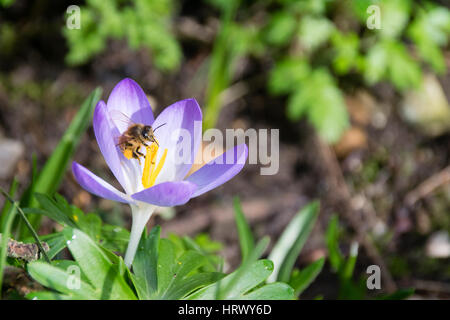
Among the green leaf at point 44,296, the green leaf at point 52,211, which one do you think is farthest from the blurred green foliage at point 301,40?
the green leaf at point 44,296

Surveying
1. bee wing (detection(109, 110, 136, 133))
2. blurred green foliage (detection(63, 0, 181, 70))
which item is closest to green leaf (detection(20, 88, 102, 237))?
bee wing (detection(109, 110, 136, 133))

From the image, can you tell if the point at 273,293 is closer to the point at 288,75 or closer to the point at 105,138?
the point at 105,138

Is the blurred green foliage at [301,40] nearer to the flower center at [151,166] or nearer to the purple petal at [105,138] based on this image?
the flower center at [151,166]

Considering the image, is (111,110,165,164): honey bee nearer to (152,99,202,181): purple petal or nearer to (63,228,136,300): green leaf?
(152,99,202,181): purple petal

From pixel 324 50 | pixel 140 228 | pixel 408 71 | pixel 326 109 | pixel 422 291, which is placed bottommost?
pixel 422 291
